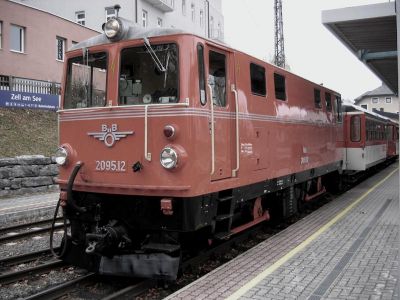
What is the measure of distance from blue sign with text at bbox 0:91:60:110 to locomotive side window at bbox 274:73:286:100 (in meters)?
14.7

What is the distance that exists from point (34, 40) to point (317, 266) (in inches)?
946

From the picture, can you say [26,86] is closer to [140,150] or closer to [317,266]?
[140,150]

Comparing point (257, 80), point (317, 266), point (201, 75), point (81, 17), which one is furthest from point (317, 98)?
point (81, 17)

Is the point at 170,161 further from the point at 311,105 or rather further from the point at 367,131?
the point at 367,131

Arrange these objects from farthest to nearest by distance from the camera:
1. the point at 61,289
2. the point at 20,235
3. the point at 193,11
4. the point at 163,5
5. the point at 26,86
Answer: the point at 193,11, the point at 163,5, the point at 26,86, the point at 20,235, the point at 61,289

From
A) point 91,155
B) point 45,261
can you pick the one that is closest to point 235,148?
point 91,155

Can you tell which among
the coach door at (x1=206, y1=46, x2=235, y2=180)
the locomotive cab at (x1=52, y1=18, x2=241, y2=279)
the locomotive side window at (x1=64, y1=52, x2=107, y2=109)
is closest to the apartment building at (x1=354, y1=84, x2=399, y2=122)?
the coach door at (x1=206, y1=46, x2=235, y2=180)

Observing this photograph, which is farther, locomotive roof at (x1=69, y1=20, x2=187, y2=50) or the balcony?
the balcony

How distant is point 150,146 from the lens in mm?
5656

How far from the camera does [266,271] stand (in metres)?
6.01

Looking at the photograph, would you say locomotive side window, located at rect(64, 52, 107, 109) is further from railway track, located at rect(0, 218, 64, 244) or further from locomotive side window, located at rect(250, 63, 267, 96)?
railway track, located at rect(0, 218, 64, 244)

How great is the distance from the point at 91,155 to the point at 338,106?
371 inches

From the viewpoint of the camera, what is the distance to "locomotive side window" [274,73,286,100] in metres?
8.41

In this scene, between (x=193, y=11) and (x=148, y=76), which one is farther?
(x=193, y=11)
